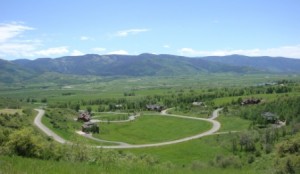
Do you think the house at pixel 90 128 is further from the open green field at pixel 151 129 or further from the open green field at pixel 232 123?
the open green field at pixel 232 123

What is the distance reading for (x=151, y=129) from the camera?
151375 millimetres

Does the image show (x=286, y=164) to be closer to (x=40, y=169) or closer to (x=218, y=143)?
(x=40, y=169)

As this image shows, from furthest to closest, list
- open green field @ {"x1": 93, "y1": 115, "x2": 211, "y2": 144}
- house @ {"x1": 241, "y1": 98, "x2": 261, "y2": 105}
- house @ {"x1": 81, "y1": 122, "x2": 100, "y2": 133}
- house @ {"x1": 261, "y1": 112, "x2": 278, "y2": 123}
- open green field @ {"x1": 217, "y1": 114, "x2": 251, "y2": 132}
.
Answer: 1. house @ {"x1": 241, "y1": 98, "x2": 261, "y2": 105}
2. house @ {"x1": 261, "y1": 112, "x2": 278, "y2": 123}
3. house @ {"x1": 81, "y1": 122, "x2": 100, "y2": 133}
4. open green field @ {"x1": 217, "y1": 114, "x2": 251, "y2": 132}
5. open green field @ {"x1": 93, "y1": 115, "x2": 211, "y2": 144}

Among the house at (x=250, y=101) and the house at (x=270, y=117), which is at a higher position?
the house at (x=250, y=101)

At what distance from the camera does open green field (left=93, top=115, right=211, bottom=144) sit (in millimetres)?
136125

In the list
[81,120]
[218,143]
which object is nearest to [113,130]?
[81,120]

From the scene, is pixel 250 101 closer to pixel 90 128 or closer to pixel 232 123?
pixel 232 123

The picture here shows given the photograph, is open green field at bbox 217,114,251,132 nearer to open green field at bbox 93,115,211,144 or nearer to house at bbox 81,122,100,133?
open green field at bbox 93,115,211,144

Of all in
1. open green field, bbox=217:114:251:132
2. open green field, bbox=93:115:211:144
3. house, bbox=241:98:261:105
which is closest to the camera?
open green field, bbox=93:115:211:144

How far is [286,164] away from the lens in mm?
33000

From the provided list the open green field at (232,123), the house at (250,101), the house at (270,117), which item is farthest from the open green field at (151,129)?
the house at (250,101)

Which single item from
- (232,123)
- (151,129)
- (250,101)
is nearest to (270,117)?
(232,123)

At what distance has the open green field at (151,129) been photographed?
447 ft

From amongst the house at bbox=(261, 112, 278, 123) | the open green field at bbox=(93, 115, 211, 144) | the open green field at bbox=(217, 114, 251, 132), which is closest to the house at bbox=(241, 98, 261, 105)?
the open green field at bbox=(217, 114, 251, 132)
